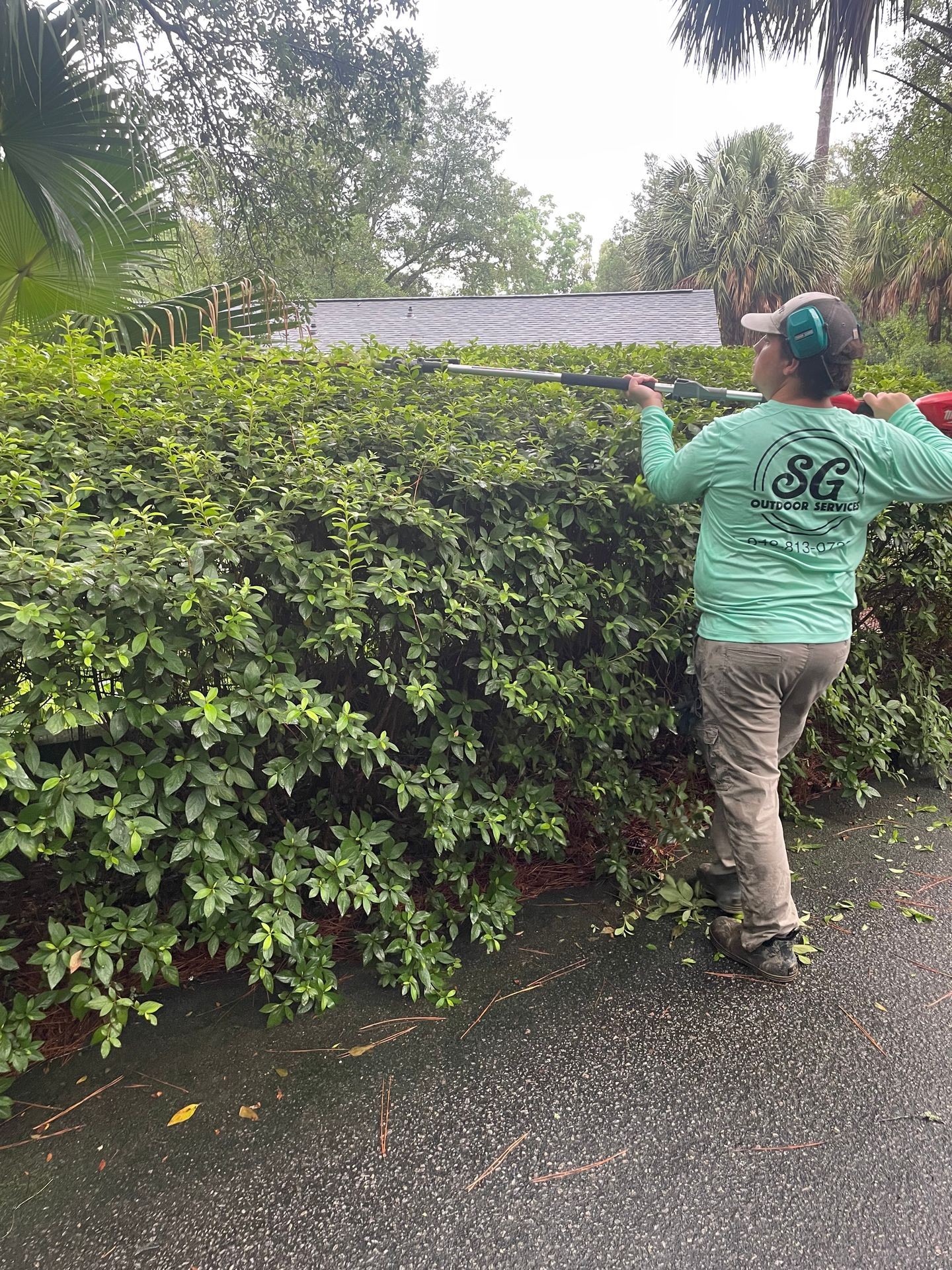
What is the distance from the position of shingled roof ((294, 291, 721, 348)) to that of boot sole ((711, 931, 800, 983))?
1066cm

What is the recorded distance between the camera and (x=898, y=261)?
1967 cm

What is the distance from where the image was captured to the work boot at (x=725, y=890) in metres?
2.73

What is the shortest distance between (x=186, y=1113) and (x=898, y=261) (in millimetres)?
24628

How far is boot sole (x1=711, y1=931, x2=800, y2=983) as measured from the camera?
2.39 meters

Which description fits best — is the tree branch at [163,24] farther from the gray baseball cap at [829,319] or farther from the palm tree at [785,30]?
the gray baseball cap at [829,319]

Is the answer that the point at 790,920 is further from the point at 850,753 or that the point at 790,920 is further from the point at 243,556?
the point at 243,556

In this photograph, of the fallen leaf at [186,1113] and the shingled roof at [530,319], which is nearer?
the fallen leaf at [186,1113]

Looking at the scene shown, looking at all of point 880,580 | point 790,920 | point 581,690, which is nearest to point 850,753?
point 880,580

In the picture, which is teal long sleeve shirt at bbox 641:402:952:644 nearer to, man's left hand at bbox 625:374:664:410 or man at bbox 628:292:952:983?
man at bbox 628:292:952:983

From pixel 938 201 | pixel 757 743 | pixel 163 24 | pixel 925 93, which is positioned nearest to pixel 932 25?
pixel 925 93

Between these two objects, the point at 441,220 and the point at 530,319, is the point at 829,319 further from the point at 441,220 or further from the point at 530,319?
the point at 441,220

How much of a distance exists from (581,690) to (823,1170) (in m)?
1.51

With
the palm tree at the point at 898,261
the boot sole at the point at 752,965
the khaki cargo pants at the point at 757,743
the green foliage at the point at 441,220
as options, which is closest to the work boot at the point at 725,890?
the boot sole at the point at 752,965

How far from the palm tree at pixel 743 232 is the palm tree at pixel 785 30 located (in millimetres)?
11228
